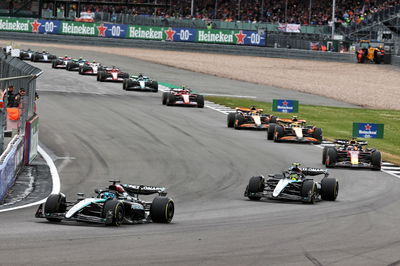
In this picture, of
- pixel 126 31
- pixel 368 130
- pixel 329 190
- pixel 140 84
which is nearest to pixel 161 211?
pixel 329 190

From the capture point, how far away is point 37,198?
1905 centimetres

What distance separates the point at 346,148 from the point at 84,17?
223 ft

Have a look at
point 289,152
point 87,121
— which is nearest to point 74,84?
point 87,121

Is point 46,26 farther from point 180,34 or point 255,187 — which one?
point 255,187

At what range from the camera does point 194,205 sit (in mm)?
18531

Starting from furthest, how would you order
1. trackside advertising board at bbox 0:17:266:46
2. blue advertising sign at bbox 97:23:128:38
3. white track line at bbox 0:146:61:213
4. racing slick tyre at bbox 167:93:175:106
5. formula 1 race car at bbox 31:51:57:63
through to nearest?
blue advertising sign at bbox 97:23:128:38 < trackside advertising board at bbox 0:17:266:46 < formula 1 race car at bbox 31:51:57:63 < racing slick tyre at bbox 167:93:175:106 < white track line at bbox 0:146:61:213

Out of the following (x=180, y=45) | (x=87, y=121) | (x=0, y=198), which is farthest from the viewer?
(x=180, y=45)

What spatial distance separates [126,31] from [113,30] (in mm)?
1278

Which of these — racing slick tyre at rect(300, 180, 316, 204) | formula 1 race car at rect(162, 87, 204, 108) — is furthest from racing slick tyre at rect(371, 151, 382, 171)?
formula 1 race car at rect(162, 87, 204, 108)

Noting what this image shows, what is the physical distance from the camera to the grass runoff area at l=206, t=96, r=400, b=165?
110 feet

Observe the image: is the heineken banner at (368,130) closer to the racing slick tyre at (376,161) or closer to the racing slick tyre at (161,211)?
the racing slick tyre at (376,161)

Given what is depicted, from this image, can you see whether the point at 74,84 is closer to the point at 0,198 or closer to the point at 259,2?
the point at 0,198

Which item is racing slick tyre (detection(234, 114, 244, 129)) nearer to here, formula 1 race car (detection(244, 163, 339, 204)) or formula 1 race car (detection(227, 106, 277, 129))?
formula 1 race car (detection(227, 106, 277, 129))

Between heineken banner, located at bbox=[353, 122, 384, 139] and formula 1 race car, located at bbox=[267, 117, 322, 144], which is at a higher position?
heineken banner, located at bbox=[353, 122, 384, 139]
